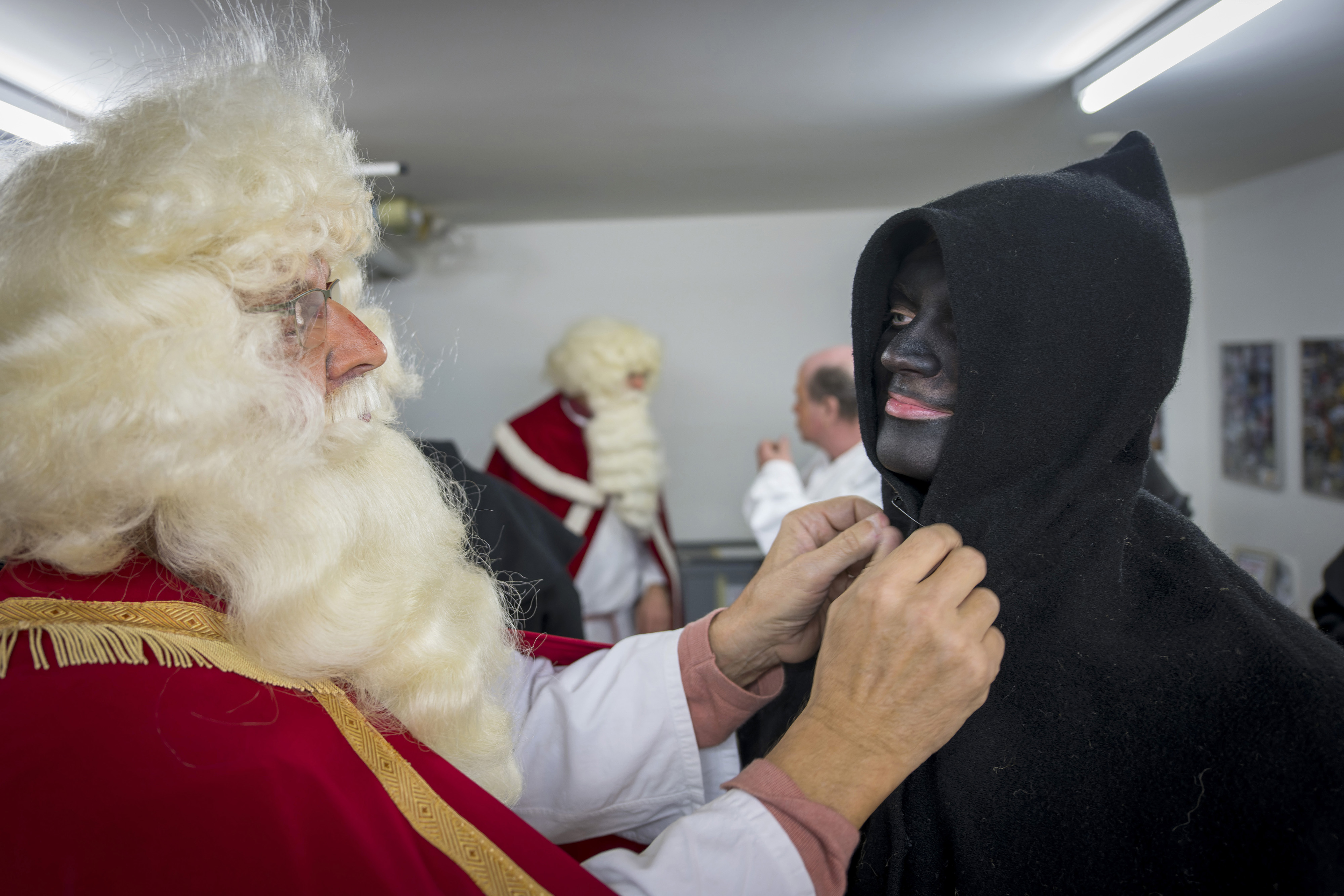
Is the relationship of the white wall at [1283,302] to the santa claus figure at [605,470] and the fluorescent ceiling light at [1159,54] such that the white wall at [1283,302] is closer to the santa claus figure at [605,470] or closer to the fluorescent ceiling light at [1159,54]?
the fluorescent ceiling light at [1159,54]

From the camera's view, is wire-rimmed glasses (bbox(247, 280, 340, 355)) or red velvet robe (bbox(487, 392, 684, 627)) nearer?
wire-rimmed glasses (bbox(247, 280, 340, 355))

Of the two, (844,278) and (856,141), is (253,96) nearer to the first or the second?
(856,141)

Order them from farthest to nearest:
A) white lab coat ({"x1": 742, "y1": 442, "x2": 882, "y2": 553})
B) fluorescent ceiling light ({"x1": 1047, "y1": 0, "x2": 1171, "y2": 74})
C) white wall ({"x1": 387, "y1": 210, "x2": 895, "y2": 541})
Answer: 1. white wall ({"x1": 387, "y1": 210, "x2": 895, "y2": 541})
2. white lab coat ({"x1": 742, "y1": 442, "x2": 882, "y2": 553})
3. fluorescent ceiling light ({"x1": 1047, "y1": 0, "x2": 1171, "y2": 74})

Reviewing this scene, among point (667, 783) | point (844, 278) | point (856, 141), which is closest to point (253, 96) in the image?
point (667, 783)

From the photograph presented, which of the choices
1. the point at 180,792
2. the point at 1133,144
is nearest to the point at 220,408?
the point at 180,792

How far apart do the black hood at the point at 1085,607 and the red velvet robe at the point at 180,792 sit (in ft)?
1.89

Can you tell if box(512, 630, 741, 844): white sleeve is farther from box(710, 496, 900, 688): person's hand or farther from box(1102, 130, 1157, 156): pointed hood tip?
box(1102, 130, 1157, 156): pointed hood tip

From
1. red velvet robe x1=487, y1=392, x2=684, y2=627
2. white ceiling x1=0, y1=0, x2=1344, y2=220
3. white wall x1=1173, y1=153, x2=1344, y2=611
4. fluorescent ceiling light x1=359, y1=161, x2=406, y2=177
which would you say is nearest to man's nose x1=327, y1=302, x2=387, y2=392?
white ceiling x1=0, y1=0, x2=1344, y2=220

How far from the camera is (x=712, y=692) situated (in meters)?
1.02

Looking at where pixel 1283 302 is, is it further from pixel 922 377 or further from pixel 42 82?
pixel 42 82

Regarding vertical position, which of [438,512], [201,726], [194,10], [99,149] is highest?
[194,10]

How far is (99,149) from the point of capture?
2.34ft

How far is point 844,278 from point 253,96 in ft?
11.1

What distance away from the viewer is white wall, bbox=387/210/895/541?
153 inches
